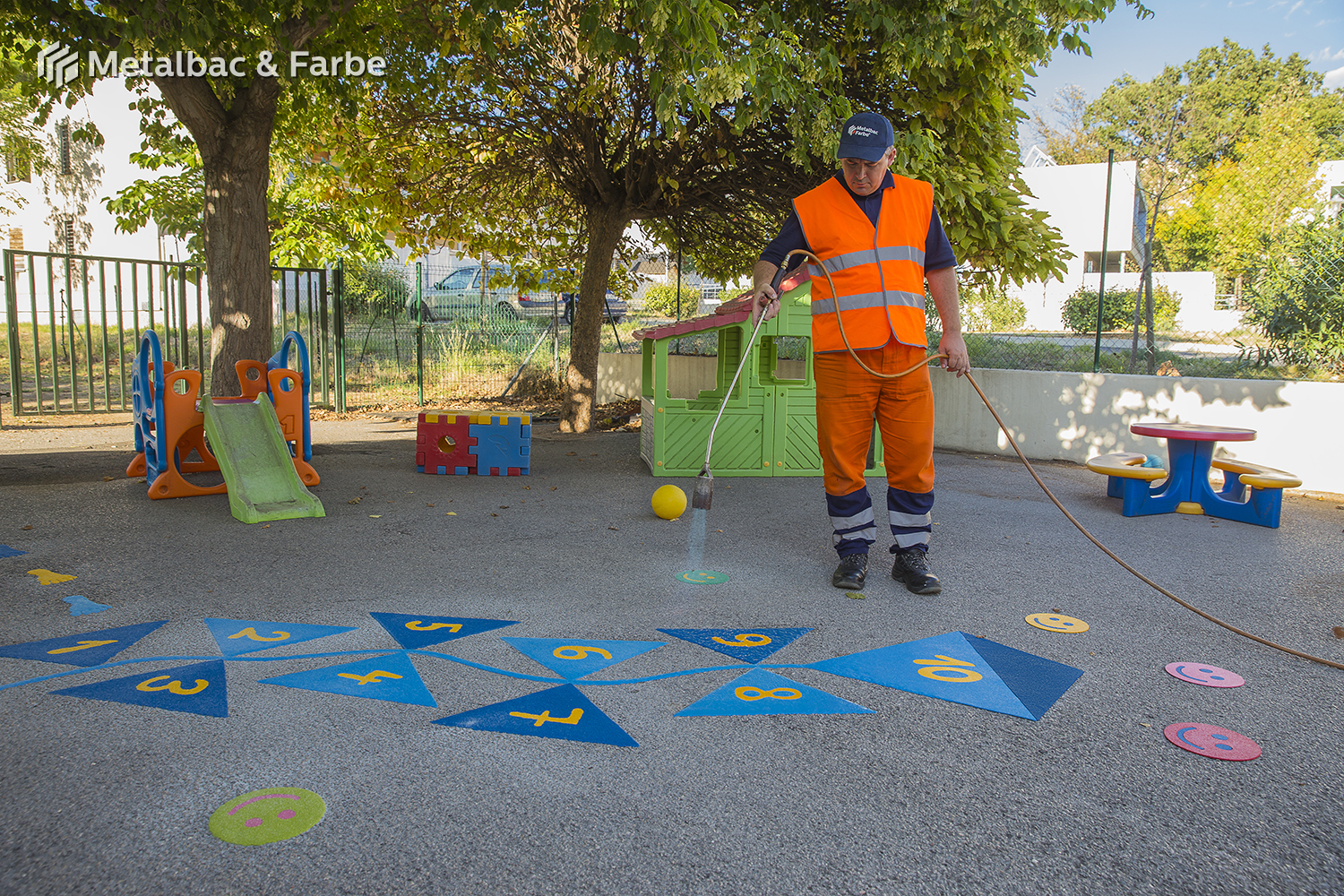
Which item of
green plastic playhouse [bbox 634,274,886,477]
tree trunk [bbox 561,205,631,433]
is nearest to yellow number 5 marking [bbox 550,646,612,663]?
green plastic playhouse [bbox 634,274,886,477]

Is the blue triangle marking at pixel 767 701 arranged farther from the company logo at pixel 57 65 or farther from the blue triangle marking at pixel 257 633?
the company logo at pixel 57 65

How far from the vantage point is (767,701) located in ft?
9.27

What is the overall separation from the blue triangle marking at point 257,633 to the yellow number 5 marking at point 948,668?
7.62ft

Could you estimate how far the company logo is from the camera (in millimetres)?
7098

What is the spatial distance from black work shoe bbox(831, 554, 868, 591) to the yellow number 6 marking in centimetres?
87

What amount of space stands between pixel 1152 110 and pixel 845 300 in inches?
1949

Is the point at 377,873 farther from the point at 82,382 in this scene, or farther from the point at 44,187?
the point at 44,187

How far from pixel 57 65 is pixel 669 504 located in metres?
6.71

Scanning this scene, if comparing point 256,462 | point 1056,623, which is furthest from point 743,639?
point 256,462

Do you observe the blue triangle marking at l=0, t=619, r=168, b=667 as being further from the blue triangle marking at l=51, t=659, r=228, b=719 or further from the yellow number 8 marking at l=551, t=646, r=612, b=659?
the yellow number 8 marking at l=551, t=646, r=612, b=659

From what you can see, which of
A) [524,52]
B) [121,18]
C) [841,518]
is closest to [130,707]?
[841,518]

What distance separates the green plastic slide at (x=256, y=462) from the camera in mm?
5578

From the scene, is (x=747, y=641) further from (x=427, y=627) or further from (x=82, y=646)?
(x=82, y=646)

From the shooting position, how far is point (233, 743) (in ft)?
7.96
